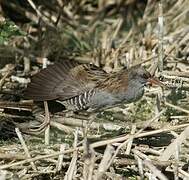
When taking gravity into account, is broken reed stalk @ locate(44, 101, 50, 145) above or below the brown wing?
below

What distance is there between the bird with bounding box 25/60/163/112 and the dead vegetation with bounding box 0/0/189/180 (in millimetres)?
158

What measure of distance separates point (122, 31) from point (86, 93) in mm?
2694

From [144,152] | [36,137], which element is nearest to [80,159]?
[144,152]

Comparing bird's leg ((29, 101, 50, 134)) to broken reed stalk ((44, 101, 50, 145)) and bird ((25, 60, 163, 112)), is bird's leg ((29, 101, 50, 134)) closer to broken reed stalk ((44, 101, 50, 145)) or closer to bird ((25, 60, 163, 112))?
broken reed stalk ((44, 101, 50, 145))

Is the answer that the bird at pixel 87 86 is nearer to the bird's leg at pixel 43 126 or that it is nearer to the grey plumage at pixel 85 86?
the grey plumage at pixel 85 86

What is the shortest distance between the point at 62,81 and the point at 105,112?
0.55 metres

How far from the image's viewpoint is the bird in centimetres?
433

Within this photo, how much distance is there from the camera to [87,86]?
452cm

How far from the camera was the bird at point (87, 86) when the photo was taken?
433 cm

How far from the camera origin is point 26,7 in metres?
6.77

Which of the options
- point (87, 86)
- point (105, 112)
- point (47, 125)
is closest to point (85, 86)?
point (87, 86)

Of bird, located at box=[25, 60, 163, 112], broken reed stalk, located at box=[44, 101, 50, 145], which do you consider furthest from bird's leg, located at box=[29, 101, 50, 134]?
bird, located at box=[25, 60, 163, 112]

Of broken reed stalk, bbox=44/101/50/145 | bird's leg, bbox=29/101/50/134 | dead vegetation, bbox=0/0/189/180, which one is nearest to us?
dead vegetation, bbox=0/0/189/180

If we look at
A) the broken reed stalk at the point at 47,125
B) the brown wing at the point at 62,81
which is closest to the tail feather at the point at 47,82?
the brown wing at the point at 62,81
